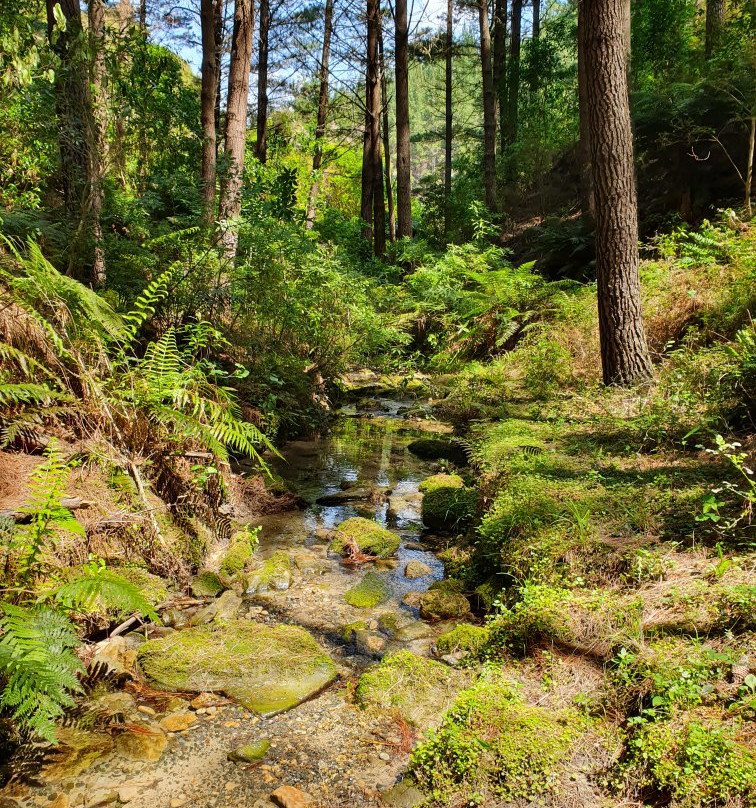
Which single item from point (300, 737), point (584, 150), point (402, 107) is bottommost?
point (300, 737)

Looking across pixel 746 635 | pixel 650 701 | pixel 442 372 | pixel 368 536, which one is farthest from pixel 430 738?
pixel 442 372

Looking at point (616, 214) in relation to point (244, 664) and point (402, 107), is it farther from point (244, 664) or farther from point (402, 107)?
point (402, 107)

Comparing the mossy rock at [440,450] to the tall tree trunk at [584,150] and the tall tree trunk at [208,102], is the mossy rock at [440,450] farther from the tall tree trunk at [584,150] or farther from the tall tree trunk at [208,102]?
the tall tree trunk at [584,150]

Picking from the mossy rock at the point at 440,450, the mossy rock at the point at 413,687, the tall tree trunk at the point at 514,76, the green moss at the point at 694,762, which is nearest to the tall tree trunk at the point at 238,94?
the mossy rock at the point at 440,450

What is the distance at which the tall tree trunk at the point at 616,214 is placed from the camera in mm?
6676

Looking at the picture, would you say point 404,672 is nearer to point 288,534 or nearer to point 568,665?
point 568,665

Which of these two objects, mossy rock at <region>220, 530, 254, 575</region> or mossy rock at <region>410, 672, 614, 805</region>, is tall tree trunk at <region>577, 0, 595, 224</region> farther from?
mossy rock at <region>410, 672, 614, 805</region>

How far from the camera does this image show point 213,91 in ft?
31.9

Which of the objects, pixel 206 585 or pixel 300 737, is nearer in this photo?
pixel 300 737

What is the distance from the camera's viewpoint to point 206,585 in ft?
14.1

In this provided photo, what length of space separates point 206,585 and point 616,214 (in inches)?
243

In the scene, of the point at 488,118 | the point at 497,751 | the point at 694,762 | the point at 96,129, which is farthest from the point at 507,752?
the point at 488,118

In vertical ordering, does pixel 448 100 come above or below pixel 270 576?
above

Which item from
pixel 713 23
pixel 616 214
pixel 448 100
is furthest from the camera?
pixel 448 100
